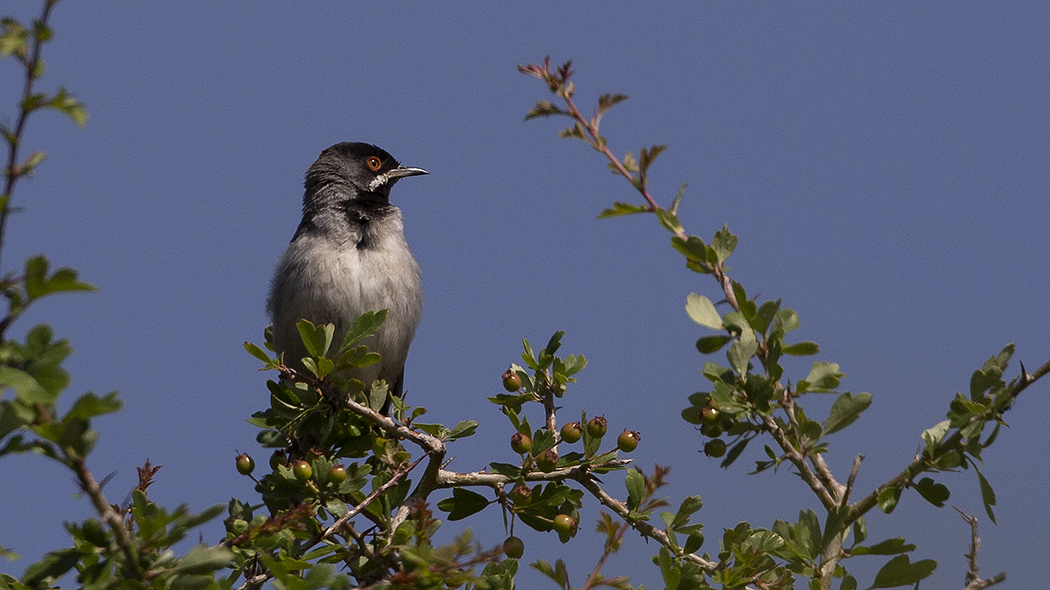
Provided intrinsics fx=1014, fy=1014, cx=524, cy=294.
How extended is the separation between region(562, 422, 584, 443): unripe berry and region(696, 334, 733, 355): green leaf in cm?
111

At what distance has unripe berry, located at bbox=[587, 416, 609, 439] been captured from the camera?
5160 millimetres

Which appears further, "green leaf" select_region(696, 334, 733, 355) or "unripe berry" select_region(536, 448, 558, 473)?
Result: "unripe berry" select_region(536, 448, 558, 473)

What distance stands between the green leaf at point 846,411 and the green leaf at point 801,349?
227 millimetres

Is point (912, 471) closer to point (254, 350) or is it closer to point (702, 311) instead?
point (702, 311)

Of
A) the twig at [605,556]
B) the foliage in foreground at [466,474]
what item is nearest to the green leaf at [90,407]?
the foliage in foreground at [466,474]

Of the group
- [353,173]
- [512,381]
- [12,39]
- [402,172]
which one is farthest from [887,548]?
[402,172]

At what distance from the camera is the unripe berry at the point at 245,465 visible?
5.65 meters

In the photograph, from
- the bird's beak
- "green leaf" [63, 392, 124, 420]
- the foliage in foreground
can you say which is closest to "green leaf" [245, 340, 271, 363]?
the foliage in foreground

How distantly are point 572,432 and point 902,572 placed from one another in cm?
174

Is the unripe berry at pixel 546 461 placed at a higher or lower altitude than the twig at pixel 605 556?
higher

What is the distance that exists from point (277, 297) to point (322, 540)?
4114 millimetres

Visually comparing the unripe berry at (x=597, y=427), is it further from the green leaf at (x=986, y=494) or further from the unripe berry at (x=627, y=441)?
the green leaf at (x=986, y=494)

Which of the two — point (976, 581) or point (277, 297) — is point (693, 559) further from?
point (277, 297)

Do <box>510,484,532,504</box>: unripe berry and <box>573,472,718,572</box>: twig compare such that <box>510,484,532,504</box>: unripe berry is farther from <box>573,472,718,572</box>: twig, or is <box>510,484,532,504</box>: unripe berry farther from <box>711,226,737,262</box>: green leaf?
<box>711,226,737,262</box>: green leaf
